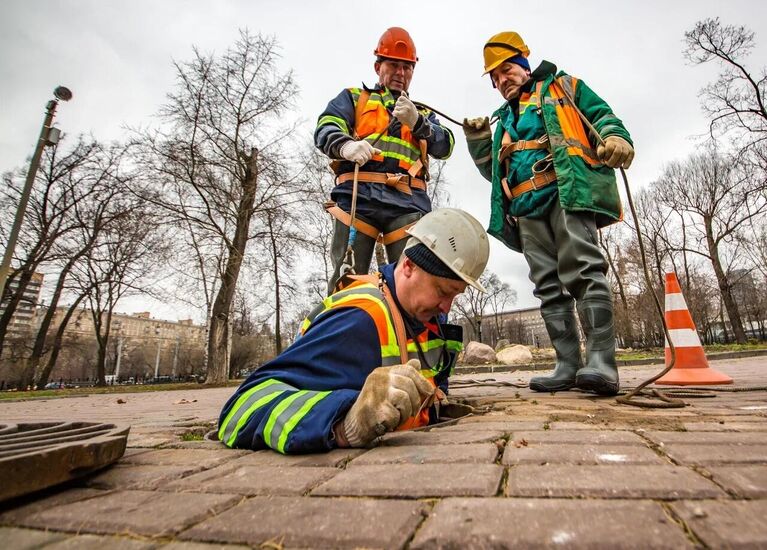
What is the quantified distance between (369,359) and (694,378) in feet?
11.6

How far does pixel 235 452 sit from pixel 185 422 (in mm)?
1488

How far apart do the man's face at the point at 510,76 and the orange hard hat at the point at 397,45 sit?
0.70m

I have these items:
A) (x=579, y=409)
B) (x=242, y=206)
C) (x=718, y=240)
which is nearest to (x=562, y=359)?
(x=579, y=409)

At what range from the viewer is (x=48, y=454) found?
1.08 meters

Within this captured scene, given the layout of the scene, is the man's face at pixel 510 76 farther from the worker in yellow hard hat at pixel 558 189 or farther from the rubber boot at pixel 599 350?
the rubber boot at pixel 599 350

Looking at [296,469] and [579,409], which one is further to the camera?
[579,409]

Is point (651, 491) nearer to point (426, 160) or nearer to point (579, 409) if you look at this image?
point (579, 409)

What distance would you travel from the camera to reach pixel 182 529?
82cm

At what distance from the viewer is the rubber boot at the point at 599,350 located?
8.48 ft

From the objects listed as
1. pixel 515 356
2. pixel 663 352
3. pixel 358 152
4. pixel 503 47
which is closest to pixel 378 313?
pixel 358 152

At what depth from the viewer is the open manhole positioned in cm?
100

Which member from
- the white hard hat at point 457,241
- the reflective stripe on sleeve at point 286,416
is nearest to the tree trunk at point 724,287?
the white hard hat at point 457,241

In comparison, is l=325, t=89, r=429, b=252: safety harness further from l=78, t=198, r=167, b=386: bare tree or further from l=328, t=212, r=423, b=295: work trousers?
l=78, t=198, r=167, b=386: bare tree

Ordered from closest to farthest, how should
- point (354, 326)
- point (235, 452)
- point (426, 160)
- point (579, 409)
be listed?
point (235, 452), point (354, 326), point (579, 409), point (426, 160)
